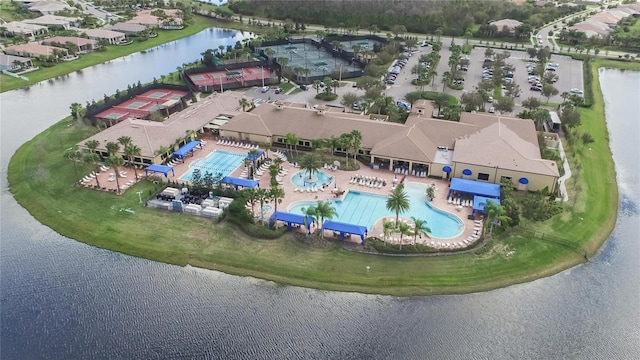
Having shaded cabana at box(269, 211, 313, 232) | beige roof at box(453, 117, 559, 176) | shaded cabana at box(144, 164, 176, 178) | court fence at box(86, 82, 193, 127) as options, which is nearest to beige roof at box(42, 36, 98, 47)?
court fence at box(86, 82, 193, 127)

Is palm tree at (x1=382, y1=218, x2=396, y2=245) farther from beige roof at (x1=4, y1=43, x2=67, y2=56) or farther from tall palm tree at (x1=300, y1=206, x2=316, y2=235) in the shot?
beige roof at (x1=4, y1=43, x2=67, y2=56)

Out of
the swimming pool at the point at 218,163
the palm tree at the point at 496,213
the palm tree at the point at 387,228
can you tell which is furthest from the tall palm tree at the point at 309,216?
the palm tree at the point at 496,213

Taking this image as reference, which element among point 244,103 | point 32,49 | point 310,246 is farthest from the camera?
point 32,49

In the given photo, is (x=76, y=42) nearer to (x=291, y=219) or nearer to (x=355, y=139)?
(x=355, y=139)

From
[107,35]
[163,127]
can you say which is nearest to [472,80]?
[163,127]

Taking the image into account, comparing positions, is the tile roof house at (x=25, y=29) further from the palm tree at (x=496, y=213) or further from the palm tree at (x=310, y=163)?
the palm tree at (x=496, y=213)

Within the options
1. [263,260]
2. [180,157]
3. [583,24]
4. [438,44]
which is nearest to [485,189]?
[263,260]
